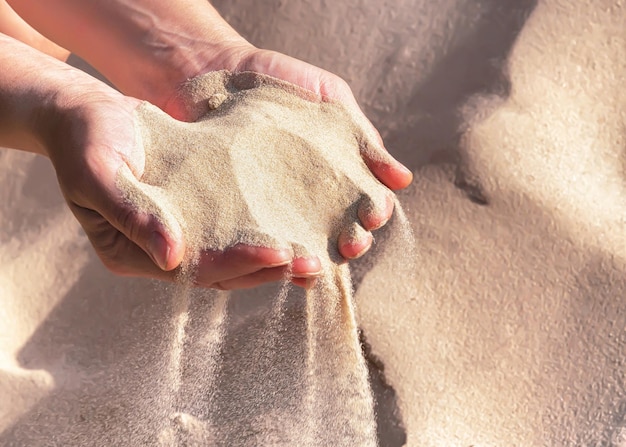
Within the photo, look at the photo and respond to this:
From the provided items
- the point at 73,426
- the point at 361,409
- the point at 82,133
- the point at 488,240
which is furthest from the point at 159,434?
the point at 488,240

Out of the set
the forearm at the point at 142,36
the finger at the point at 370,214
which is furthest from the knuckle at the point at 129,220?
the forearm at the point at 142,36

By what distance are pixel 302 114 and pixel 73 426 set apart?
59 cm

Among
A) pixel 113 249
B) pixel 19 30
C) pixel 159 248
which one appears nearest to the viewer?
pixel 159 248

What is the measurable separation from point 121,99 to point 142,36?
1.01ft

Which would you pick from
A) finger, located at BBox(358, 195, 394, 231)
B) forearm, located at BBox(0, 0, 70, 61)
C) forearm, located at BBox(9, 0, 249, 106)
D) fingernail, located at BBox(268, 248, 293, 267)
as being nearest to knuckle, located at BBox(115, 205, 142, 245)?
fingernail, located at BBox(268, 248, 293, 267)

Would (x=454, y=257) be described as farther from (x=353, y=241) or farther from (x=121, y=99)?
(x=121, y=99)

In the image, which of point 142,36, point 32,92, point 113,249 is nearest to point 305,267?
point 113,249

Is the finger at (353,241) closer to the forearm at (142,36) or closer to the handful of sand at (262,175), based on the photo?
the handful of sand at (262,175)

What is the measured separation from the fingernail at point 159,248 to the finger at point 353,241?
218 millimetres

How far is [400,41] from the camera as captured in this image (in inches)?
63.9

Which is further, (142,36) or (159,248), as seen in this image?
(142,36)

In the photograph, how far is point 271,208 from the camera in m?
1.00

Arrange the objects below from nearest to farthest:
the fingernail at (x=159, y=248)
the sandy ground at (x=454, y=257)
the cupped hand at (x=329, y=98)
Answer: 1. the fingernail at (x=159, y=248)
2. the cupped hand at (x=329, y=98)
3. the sandy ground at (x=454, y=257)

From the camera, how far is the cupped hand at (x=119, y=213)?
932mm
